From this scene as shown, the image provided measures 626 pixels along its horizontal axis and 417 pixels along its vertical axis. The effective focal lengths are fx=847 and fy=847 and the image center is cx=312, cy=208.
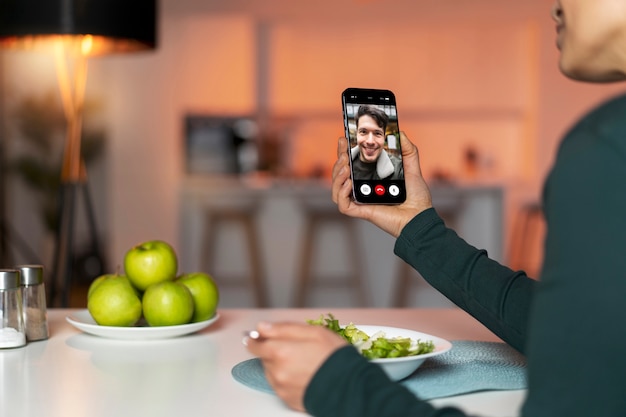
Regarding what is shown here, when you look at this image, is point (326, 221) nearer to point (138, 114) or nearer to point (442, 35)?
point (138, 114)

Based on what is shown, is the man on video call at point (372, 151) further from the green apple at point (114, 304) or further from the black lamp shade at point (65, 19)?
the black lamp shade at point (65, 19)

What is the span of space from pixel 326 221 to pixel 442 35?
120 inches

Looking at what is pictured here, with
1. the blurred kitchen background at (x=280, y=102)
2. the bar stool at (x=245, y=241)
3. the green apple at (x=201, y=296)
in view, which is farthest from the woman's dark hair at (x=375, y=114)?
the blurred kitchen background at (x=280, y=102)

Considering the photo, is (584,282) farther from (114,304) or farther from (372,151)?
(114,304)

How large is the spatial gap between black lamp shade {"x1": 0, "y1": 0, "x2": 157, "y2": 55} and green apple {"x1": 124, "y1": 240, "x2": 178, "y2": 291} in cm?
75

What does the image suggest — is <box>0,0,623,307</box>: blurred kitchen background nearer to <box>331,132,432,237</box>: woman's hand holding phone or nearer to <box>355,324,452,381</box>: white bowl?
<box>331,132,432,237</box>: woman's hand holding phone

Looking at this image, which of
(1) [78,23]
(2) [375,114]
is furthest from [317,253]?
(2) [375,114]

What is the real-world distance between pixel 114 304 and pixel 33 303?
125 mm

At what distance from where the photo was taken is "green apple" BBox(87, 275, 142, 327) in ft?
4.48

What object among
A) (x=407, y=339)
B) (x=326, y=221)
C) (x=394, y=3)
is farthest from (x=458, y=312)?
(x=394, y=3)

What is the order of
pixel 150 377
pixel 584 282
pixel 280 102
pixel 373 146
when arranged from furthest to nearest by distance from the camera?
pixel 280 102 < pixel 373 146 < pixel 150 377 < pixel 584 282

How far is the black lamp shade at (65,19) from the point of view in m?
1.92

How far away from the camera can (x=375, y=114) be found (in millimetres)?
1229

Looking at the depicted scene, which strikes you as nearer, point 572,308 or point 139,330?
point 572,308
